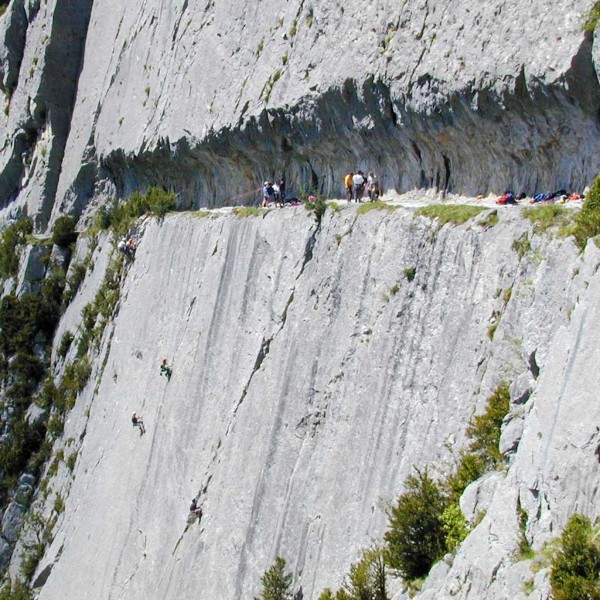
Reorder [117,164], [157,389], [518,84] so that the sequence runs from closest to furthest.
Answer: [518,84] < [157,389] < [117,164]

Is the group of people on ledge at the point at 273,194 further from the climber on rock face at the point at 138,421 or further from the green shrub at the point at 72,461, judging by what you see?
the green shrub at the point at 72,461

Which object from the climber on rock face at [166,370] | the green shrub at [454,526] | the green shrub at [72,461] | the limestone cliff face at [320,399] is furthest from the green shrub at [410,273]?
the green shrub at [72,461]

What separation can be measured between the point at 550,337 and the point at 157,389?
14.3 m

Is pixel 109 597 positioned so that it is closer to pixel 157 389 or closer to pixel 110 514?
pixel 110 514

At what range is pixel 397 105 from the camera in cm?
1716

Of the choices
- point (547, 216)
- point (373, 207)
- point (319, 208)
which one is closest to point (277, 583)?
point (373, 207)

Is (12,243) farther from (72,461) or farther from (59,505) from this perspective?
(59,505)

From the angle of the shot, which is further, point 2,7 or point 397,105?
point 2,7

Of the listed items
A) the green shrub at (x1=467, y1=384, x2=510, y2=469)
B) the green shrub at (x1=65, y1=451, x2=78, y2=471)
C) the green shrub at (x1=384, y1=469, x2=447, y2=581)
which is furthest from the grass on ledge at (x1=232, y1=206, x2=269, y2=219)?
the green shrub at (x1=384, y1=469, x2=447, y2=581)

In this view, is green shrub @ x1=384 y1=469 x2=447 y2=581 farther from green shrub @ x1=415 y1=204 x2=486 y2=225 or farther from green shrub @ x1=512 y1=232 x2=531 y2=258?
green shrub @ x1=415 y1=204 x2=486 y2=225

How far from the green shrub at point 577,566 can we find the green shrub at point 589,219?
4.22m

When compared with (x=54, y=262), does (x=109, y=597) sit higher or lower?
lower

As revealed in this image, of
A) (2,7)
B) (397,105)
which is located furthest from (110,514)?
(2,7)

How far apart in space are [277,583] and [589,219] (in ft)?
26.2
